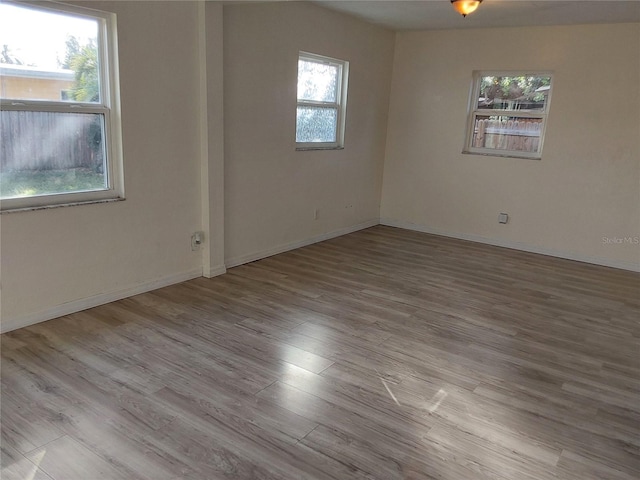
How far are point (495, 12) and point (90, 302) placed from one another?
4297mm

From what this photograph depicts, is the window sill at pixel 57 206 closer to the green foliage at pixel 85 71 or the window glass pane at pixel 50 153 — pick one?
the window glass pane at pixel 50 153

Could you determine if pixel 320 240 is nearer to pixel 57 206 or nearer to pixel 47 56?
pixel 57 206

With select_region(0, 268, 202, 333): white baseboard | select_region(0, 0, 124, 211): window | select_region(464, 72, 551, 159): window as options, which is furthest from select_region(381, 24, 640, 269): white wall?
select_region(0, 0, 124, 211): window

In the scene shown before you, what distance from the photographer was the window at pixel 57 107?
2803 mm

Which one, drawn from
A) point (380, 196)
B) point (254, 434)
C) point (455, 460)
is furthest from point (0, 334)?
point (380, 196)

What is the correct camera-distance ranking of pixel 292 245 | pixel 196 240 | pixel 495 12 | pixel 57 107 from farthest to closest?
pixel 292 245 → pixel 495 12 → pixel 196 240 → pixel 57 107

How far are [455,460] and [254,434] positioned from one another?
89cm

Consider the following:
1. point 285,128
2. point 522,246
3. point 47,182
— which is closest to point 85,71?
point 47,182

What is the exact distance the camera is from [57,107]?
300 centimetres

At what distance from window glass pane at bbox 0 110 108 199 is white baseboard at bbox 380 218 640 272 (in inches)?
162

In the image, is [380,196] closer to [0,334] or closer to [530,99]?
[530,99]

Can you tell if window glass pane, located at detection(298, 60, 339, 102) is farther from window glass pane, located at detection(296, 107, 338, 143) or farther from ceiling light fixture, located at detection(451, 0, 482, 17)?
ceiling light fixture, located at detection(451, 0, 482, 17)

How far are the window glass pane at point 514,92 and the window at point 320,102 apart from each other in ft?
5.58

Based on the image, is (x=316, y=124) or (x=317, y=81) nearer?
(x=317, y=81)
